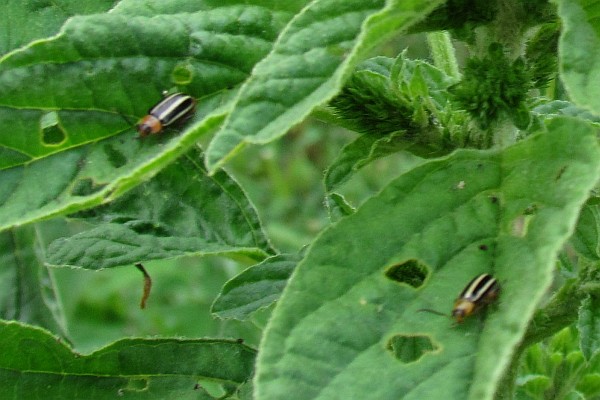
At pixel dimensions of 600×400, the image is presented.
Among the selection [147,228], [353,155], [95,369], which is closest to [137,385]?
[95,369]

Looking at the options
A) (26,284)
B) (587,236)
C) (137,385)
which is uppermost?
(587,236)

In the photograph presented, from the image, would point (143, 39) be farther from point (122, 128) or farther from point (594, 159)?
point (594, 159)

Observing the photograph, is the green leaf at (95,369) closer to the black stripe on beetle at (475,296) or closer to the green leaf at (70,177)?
the green leaf at (70,177)

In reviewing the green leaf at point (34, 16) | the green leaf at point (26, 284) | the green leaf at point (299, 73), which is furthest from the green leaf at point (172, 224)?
the green leaf at point (299, 73)

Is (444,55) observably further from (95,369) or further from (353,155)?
(95,369)

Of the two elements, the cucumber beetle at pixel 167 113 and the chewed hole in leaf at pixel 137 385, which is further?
the chewed hole in leaf at pixel 137 385

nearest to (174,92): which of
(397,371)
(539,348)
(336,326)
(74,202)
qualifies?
(74,202)
